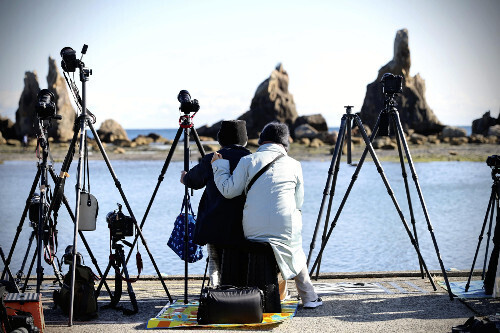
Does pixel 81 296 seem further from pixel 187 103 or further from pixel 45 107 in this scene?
pixel 187 103

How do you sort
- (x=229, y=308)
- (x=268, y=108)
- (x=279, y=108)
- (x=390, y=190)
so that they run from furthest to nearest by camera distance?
(x=268, y=108) < (x=279, y=108) < (x=390, y=190) < (x=229, y=308)

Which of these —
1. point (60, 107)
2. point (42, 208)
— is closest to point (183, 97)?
point (42, 208)

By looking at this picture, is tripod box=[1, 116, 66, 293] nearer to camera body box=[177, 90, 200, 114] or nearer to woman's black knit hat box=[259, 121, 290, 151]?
camera body box=[177, 90, 200, 114]

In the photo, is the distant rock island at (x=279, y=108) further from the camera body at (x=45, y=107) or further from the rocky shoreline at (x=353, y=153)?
the camera body at (x=45, y=107)

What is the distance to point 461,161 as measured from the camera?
3400cm

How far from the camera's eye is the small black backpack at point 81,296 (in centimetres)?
536

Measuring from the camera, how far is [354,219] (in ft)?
46.1

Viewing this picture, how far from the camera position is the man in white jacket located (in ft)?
17.6

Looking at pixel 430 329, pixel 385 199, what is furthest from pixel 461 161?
pixel 430 329

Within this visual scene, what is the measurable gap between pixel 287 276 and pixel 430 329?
108 centimetres

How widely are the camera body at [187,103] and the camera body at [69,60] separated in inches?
34.7

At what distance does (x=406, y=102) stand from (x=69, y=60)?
63.8 meters

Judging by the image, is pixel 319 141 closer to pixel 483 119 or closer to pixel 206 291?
pixel 483 119

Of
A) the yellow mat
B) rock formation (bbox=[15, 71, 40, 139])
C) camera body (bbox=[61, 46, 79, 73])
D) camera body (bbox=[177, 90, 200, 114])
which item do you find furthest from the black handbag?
rock formation (bbox=[15, 71, 40, 139])
